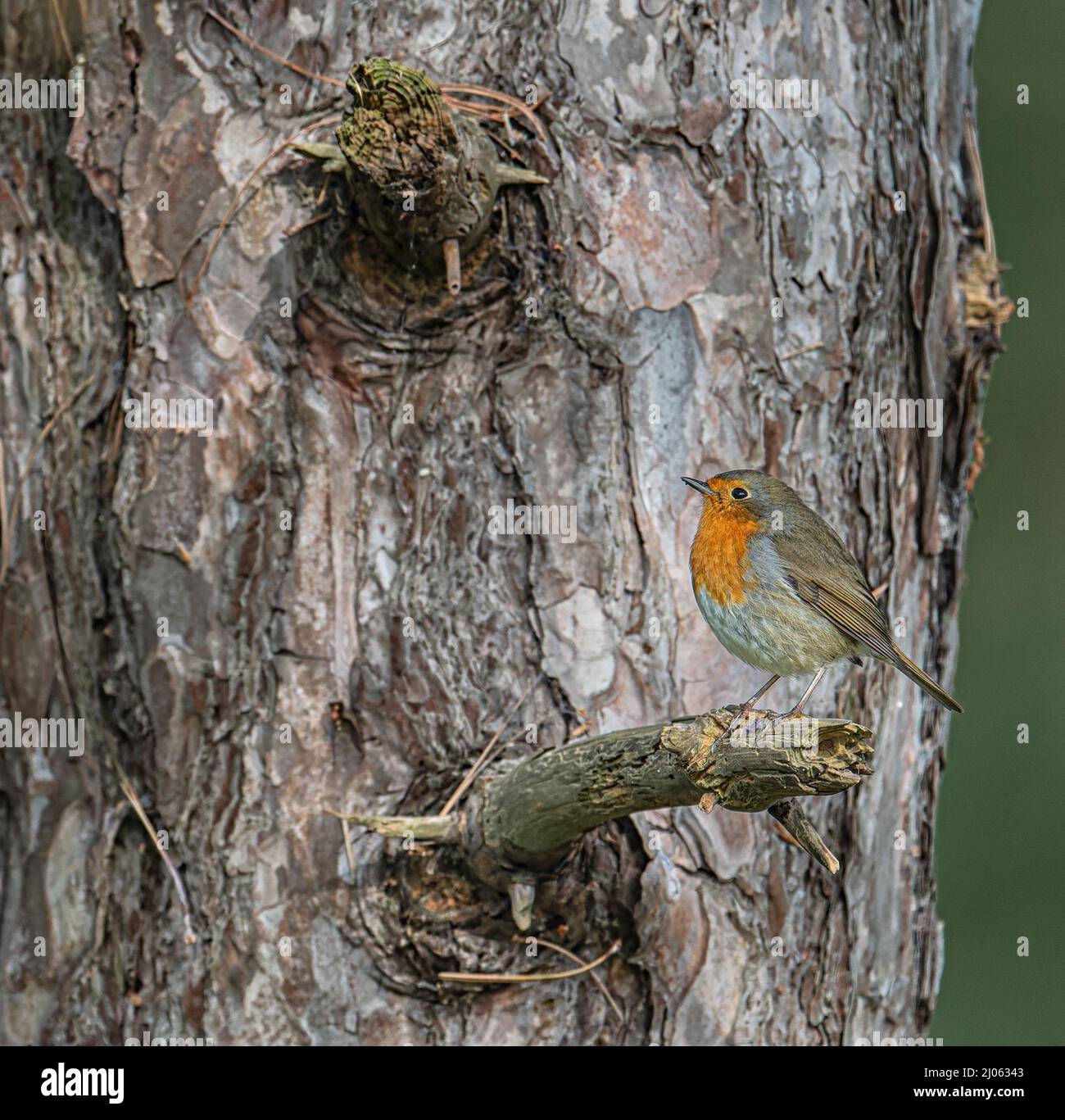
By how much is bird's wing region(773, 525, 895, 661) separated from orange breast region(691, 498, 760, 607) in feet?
0.32

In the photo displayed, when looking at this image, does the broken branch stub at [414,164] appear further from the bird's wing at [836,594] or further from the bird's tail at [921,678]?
the bird's tail at [921,678]

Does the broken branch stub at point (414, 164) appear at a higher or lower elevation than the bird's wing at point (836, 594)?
higher

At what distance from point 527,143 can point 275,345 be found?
75 cm

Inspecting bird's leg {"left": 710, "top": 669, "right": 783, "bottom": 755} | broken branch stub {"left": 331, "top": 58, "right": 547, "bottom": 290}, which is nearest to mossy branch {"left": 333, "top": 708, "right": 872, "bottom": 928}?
bird's leg {"left": 710, "top": 669, "right": 783, "bottom": 755}

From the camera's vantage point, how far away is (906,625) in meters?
3.50

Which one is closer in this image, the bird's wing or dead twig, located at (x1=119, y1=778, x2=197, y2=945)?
the bird's wing

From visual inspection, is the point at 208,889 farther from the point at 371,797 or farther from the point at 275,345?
the point at 275,345

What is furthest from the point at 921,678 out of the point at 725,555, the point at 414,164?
the point at 414,164

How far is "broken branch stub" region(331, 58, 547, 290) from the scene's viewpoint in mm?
2631

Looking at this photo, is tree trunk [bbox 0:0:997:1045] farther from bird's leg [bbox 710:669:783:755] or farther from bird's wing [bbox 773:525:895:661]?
bird's wing [bbox 773:525:895:661]

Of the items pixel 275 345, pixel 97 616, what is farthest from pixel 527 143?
pixel 97 616

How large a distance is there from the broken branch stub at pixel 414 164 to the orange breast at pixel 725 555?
80cm

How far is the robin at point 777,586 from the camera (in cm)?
297

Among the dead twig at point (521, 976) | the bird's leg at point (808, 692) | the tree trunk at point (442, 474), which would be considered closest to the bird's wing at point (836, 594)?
the bird's leg at point (808, 692)
